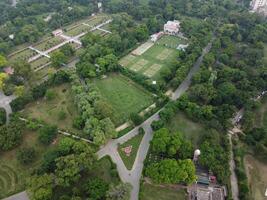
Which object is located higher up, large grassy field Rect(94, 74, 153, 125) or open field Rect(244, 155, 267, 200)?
large grassy field Rect(94, 74, 153, 125)

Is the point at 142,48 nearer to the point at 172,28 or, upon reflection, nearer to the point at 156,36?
the point at 156,36

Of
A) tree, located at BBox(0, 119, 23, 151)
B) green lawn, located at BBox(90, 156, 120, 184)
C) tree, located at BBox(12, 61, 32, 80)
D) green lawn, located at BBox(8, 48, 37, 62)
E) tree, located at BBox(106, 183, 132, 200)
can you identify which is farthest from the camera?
green lawn, located at BBox(8, 48, 37, 62)

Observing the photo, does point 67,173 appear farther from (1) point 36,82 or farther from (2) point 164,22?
(2) point 164,22

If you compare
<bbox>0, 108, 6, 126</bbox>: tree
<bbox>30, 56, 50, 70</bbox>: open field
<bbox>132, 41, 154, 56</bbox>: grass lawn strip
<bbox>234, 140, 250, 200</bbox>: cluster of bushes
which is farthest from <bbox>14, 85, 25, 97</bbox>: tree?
<bbox>234, 140, 250, 200</bbox>: cluster of bushes

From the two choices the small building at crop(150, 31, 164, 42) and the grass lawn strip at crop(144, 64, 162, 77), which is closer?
the grass lawn strip at crop(144, 64, 162, 77)

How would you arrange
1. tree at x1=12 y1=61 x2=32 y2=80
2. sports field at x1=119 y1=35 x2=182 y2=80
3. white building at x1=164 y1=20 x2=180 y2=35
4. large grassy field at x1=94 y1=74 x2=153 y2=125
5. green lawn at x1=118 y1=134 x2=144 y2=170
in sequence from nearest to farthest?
green lawn at x1=118 y1=134 x2=144 y2=170, large grassy field at x1=94 y1=74 x2=153 y2=125, tree at x1=12 y1=61 x2=32 y2=80, sports field at x1=119 y1=35 x2=182 y2=80, white building at x1=164 y1=20 x2=180 y2=35

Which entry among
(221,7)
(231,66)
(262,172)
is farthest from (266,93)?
(221,7)

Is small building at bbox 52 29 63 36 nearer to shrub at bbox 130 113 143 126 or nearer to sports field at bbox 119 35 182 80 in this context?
sports field at bbox 119 35 182 80
